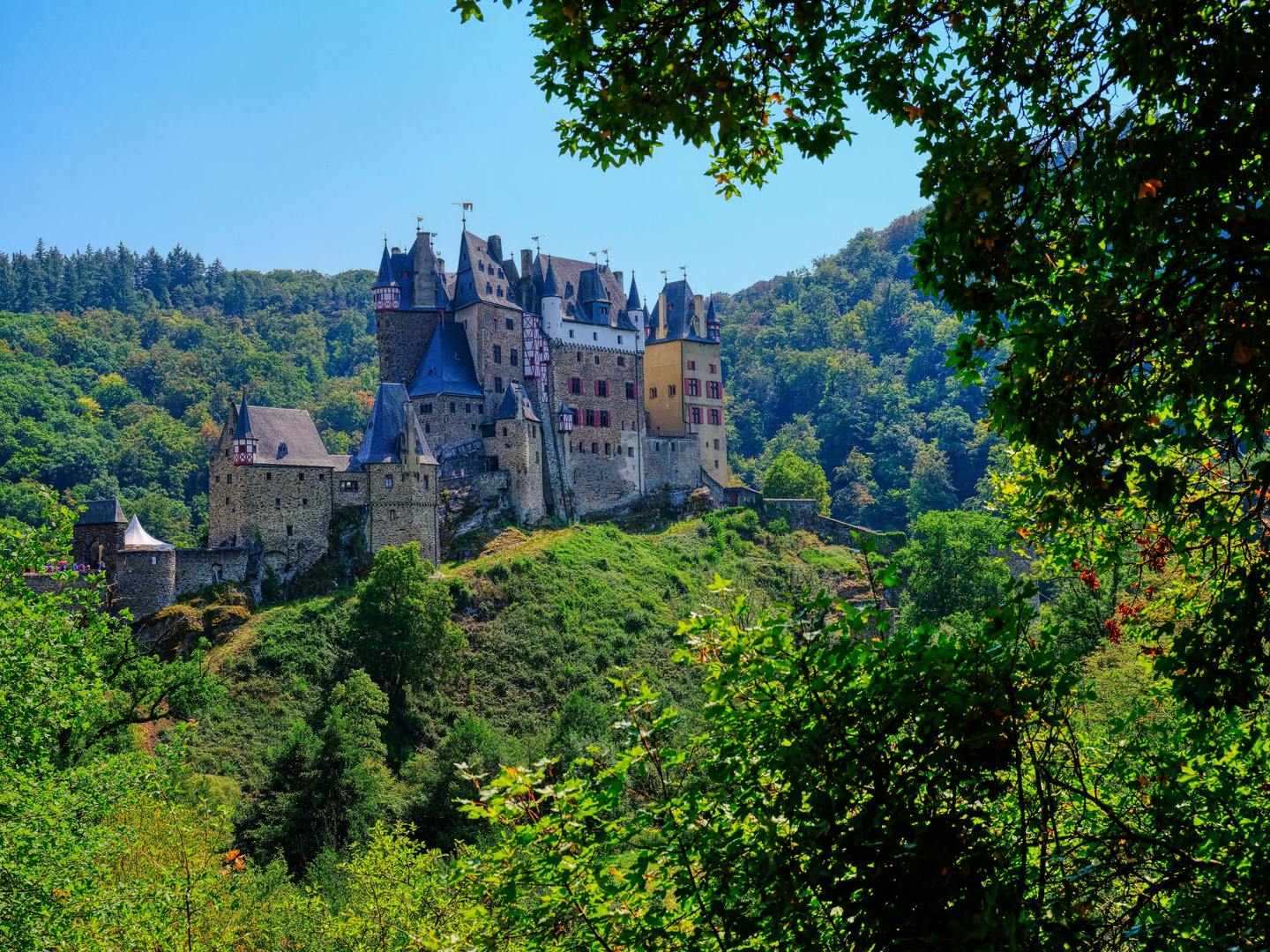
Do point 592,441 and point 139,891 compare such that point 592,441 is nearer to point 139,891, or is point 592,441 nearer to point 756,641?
point 139,891

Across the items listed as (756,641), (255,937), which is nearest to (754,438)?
(255,937)

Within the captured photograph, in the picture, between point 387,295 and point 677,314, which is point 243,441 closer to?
point 387,295

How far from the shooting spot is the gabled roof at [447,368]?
5191 cm

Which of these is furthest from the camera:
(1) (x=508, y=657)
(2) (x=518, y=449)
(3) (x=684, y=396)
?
(3) (x=684, y=396)

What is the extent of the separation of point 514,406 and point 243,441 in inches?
491

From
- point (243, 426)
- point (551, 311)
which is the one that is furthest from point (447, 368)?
point (243, 426)

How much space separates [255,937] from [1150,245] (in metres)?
24.2

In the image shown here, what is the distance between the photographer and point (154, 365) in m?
115

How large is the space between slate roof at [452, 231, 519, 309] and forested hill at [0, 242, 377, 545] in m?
35.3

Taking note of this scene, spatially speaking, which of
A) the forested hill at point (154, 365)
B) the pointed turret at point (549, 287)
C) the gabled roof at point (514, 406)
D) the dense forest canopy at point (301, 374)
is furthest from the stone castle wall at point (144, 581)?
the dense forest canopy at point (301, 374)

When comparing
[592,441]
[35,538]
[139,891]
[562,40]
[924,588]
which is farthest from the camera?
[592,441]

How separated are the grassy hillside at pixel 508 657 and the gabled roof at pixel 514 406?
5.34m

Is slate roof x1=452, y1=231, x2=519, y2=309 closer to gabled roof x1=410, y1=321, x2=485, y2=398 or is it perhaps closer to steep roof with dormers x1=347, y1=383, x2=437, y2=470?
gabled roof x1=410, y1=321, x2=485, y2=398

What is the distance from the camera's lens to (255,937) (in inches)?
979
